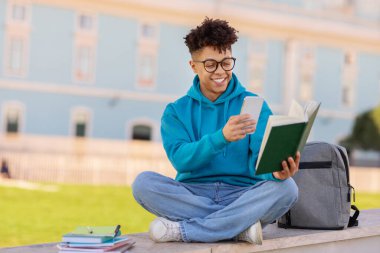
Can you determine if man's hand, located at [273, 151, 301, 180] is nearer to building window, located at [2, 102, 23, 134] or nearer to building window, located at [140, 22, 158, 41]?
building window, located at [2, 102, 23, 134]

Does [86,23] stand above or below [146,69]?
above

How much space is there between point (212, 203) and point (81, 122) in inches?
1009

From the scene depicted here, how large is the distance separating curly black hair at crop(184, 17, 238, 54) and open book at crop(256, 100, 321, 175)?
0.52m

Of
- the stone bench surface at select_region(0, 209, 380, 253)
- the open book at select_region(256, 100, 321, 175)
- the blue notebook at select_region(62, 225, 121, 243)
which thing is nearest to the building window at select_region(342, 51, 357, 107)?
the stone bench surface at select_region(0, 209, 380, 253)

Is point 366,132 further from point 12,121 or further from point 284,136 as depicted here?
point 284,136

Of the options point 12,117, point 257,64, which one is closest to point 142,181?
point 12,117

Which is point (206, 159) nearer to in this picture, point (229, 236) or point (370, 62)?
point (229, 236)

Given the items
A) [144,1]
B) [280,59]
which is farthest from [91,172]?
[280,59]

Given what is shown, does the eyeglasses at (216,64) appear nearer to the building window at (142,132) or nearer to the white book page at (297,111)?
the white book page at (297,111)

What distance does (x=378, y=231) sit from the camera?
4.17m

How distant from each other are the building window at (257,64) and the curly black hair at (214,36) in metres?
28.3

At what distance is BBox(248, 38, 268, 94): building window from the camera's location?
31.7 meters

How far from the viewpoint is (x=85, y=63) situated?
28.6 metres

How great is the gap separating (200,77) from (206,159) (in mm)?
465
